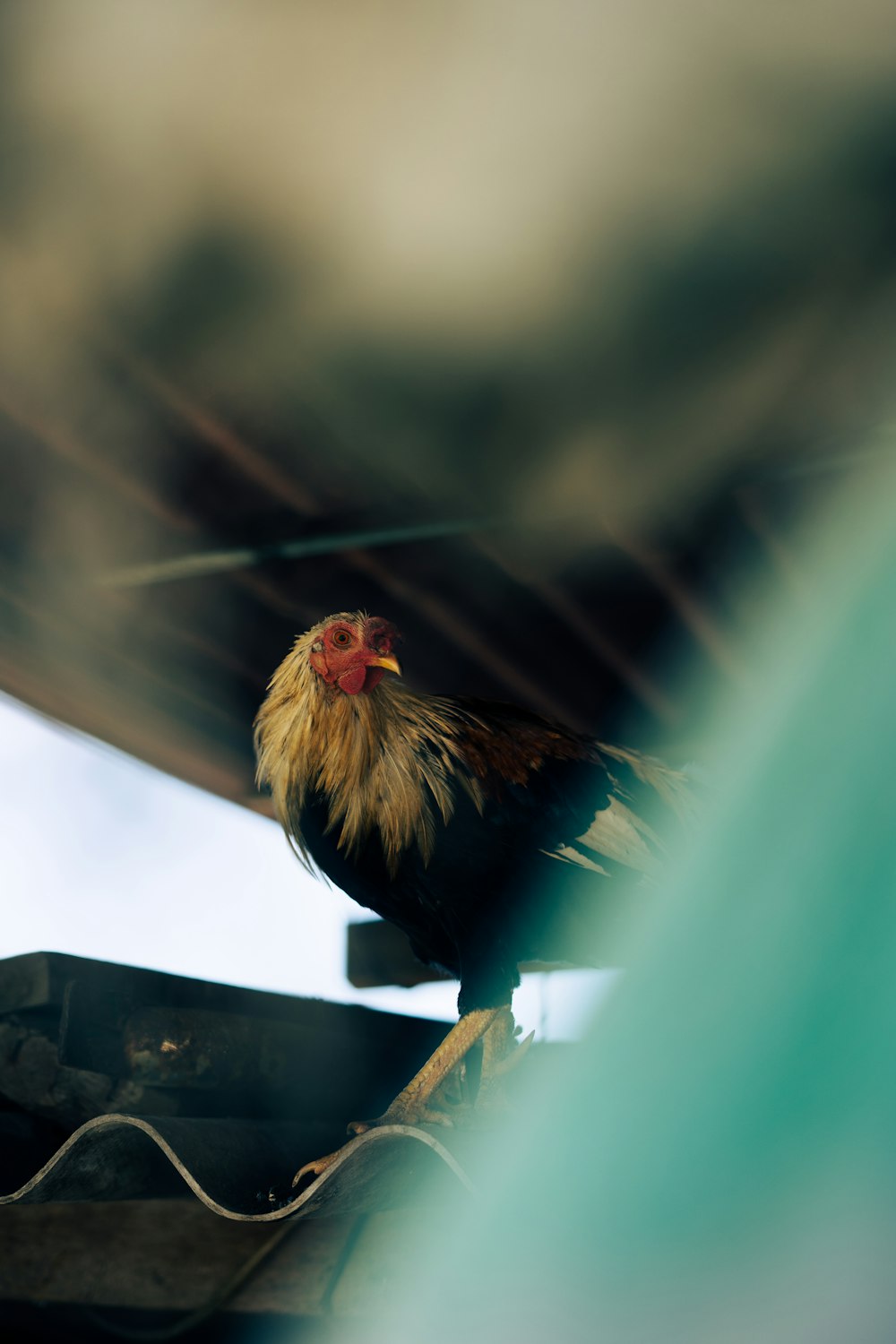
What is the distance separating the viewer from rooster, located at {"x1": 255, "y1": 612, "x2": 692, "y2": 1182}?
214cm

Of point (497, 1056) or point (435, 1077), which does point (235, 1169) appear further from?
point (497, 1056)

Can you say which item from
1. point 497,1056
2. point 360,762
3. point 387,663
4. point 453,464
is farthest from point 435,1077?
point 453,464

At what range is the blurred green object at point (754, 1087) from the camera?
1590mm

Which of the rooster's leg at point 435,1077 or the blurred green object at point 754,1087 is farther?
the rooster's leg at point 435,1077

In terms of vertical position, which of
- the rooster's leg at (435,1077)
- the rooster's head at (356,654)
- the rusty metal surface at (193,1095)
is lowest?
the rusty metal surface at (193,1095)

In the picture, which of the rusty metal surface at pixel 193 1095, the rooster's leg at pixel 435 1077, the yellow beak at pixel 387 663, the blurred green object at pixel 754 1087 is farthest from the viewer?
the yellow beak at pixel 387 663

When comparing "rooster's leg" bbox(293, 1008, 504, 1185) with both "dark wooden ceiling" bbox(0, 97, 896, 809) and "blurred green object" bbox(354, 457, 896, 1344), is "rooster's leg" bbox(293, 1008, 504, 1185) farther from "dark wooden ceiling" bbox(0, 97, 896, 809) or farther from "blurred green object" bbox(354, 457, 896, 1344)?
"dark wooden ceiling" bbox(0, 97, 896, 809)

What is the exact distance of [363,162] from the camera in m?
1.91

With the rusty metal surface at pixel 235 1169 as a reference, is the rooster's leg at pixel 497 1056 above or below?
above

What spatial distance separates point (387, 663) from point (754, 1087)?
1.15 meters

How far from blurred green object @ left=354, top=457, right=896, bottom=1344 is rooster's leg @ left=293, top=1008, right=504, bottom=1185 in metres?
0.18

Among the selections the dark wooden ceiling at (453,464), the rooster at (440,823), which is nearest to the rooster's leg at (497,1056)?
the rooster at (440,823)

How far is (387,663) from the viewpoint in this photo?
2256mm

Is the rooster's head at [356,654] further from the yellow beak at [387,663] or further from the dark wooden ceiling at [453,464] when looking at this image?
the dark wooden ceiling at [453,464]
